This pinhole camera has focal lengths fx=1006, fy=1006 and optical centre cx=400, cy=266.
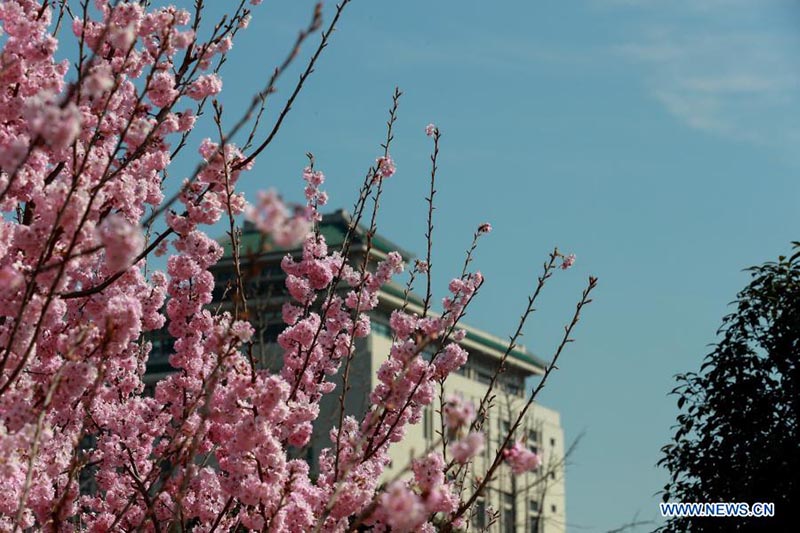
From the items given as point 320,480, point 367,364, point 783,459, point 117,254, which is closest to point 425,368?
point 320,480

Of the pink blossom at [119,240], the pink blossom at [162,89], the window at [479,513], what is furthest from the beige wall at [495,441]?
the pink blossom at [119,240]

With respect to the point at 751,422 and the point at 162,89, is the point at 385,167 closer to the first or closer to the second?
the point at 162,89

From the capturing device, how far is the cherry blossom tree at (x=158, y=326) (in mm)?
2754

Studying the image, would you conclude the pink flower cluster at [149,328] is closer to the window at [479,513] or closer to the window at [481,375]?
the window at [479,513]

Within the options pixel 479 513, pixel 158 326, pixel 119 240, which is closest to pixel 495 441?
pixel 479 513

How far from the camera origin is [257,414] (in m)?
3.61

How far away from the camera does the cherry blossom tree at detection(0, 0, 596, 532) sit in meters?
2.75

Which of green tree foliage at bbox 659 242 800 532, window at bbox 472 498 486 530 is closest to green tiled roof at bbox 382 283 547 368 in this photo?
window at bbox 472 498 486 530

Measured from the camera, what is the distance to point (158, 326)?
4.98m

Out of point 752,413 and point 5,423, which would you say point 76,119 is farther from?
point 752,413

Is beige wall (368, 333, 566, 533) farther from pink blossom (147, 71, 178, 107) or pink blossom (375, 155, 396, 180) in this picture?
pink blossom (147, 71, 178, 107)

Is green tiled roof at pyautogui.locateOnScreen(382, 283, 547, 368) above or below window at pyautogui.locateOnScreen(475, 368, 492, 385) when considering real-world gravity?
above

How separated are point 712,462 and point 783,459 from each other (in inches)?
33.2

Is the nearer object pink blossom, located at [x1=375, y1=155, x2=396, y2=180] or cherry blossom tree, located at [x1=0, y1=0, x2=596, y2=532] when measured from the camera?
cherry blossom tree, located at [x1=0, y1=0, x2=596, y2=532]
